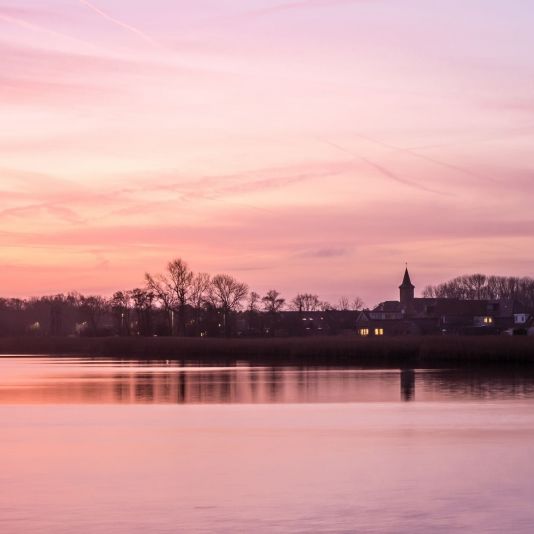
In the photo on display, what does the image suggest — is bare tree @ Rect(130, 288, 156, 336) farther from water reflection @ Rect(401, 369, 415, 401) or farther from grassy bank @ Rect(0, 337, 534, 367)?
water reflection @ Rect(401, 369, 415, 401)

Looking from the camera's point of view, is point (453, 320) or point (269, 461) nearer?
point (269, 461)

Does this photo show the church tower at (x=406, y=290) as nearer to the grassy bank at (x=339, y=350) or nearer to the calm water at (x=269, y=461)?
the grassy bank at (x=339, y=350)

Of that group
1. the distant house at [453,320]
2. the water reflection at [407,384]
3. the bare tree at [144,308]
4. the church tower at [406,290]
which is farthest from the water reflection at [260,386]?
the church tower at [406,290]

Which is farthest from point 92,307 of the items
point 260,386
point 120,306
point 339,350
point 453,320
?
point 260,386

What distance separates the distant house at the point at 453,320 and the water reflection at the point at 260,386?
232 feet

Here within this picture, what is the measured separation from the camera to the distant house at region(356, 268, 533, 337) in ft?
397

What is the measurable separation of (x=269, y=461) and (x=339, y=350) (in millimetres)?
43814

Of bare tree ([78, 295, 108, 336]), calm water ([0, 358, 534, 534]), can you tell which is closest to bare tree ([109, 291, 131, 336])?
bare tree ([78, 295, 108, 336])

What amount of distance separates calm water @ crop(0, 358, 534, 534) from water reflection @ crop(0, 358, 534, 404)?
0.21 metres

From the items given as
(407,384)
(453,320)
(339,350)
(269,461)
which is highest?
(453,320)

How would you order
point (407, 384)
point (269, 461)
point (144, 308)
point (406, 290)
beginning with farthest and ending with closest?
point (406, 290), point (144, 308), point (407, 384), point (269, 461)

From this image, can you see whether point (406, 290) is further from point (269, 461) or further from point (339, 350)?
point (269, 461)

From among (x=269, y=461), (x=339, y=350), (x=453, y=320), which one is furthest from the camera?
(x=453, y=320)

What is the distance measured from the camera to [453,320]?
12719 centimetres
